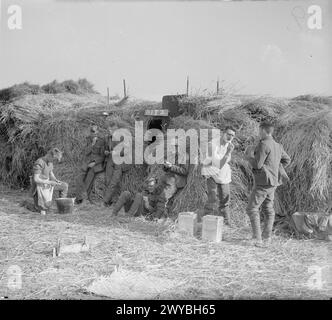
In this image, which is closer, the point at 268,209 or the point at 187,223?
the point at 268,209

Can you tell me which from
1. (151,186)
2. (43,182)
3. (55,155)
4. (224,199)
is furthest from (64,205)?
(224,199)

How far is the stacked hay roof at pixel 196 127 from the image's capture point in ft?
25.7

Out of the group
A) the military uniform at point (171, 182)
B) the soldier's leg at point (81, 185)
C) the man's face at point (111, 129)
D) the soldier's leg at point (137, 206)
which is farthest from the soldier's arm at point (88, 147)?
the military uniform at point (171, 182)

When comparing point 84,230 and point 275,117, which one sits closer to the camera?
point 84,230

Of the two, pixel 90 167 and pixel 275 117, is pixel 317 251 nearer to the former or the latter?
pixel 275 117

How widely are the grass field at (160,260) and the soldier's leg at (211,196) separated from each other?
1.75 feet

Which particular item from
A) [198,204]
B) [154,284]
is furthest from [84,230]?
[154,284]

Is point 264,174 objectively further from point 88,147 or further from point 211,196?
point 88,147

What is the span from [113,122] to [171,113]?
5.30ft

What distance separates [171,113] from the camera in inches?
403

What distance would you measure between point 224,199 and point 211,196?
216 mm

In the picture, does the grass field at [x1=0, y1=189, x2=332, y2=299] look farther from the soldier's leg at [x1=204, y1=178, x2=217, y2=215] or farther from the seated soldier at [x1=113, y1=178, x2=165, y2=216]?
the soldier's leg at [x1=204, y1=178, x2=217, y2=215]

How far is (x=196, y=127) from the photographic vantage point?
29.3 ft

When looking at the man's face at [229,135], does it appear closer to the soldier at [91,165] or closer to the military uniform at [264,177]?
the military uniform at [264,177]
